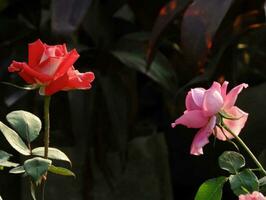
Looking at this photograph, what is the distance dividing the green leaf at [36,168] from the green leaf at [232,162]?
0.16 metres

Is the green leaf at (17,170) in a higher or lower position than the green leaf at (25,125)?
lower

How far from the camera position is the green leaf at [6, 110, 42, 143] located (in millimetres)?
768

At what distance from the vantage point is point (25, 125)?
2.54 ft

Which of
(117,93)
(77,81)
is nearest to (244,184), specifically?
(77,81)

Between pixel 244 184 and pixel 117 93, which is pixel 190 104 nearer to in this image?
pixel 244 184

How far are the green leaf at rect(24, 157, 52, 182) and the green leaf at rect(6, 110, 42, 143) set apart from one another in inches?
2.2

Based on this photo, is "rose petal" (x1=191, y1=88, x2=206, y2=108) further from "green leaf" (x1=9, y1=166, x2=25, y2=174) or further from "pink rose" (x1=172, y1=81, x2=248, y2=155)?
"green leaf" (x1=9, y1=166, x2=25, y2=174)

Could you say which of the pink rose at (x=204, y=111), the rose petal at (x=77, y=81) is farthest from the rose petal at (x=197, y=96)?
the rose petal at (x=77, y=81)

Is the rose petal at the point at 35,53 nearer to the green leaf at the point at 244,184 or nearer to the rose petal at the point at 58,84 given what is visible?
the rose petal at the point at 58,84

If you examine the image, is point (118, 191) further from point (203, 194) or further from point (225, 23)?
point (203, 194)

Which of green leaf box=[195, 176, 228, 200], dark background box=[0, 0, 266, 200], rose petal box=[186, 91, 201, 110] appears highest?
rose petal box=[186, 91, 201, 110]

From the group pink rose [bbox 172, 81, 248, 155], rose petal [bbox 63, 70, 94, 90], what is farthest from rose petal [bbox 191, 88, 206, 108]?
rose petal [bbox 63, 70, 94, 90]

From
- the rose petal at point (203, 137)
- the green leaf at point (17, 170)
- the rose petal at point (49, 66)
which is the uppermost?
the rose petal at point (49, 66)

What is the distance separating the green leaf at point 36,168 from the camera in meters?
0.70
